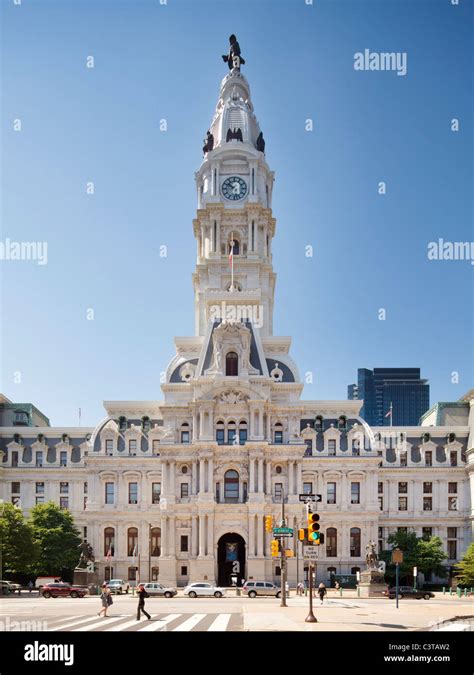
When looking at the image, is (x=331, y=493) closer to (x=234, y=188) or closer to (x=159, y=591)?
(x=159, y=591)

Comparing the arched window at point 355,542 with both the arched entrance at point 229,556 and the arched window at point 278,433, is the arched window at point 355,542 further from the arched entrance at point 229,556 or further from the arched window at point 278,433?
the arched window at point 278,433

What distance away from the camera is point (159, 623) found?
117 feet

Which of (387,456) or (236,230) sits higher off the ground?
(236,230)

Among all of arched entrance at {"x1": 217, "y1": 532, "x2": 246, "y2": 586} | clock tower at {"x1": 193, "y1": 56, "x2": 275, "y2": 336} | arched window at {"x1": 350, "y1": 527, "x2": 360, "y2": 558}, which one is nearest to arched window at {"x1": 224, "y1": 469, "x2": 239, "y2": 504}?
arched entrance at {"x1": 217, "y1": 532, "x2": 246, "y2": 586}

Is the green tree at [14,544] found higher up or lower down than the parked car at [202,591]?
higher up

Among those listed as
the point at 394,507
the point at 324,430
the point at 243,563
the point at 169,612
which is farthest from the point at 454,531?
the point at 169,612

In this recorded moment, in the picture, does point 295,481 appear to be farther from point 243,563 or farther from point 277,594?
point 277,594

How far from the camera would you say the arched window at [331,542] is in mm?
93312

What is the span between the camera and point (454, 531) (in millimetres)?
99188

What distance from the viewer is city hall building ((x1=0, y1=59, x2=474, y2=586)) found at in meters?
89.2

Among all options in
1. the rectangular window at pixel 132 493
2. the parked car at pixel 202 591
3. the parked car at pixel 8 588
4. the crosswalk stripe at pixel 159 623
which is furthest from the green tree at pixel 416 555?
the crosswalk stripe at pixel 159 623

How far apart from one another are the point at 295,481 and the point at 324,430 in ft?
29.4

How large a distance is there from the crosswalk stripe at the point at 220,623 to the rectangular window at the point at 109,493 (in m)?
57.2
